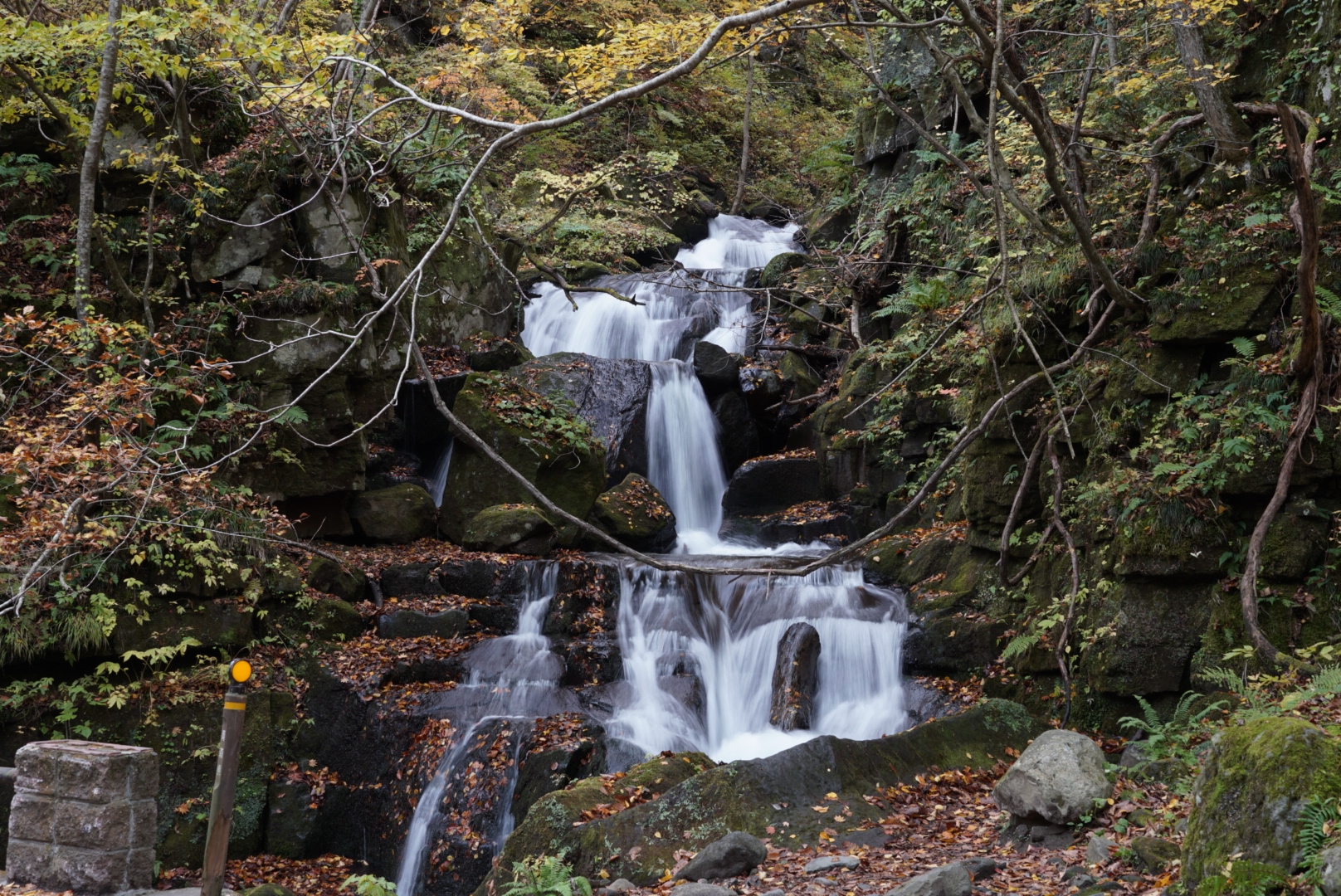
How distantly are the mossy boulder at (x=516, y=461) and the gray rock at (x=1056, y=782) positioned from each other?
7.45 metres

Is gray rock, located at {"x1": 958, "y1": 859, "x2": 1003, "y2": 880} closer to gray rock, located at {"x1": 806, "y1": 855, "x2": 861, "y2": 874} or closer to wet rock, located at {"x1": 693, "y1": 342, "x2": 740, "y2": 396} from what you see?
gray rock, located at {"x1": 806, "y1": 855, "x2": 861, "y2": 874}

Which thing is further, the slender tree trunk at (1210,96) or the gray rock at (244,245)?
the gray rock at (244,245)

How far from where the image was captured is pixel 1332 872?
2.91 metres

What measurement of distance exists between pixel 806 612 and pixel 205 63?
29.7 feet

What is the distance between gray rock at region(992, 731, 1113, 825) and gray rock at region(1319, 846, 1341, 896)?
89.2 inches

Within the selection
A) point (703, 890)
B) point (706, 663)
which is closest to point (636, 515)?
point (706, 663)

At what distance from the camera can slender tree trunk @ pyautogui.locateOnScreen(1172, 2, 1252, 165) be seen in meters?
6.98

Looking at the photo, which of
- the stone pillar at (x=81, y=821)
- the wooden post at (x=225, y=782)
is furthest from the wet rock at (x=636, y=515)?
the wooden post at (x=225, y=782)

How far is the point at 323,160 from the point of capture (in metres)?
11.5

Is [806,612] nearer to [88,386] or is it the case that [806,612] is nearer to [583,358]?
[583,358]

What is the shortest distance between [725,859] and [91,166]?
29.5 feet

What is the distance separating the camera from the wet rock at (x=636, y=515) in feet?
41.9

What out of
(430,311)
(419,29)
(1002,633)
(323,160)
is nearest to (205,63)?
(323,160)

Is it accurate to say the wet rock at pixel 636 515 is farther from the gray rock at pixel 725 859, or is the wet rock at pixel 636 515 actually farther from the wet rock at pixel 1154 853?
the wet rock at pixel 1154 853
